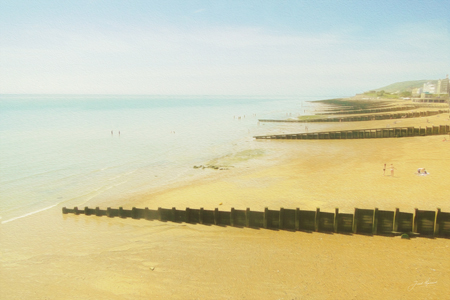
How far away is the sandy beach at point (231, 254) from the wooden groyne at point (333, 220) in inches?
18.8

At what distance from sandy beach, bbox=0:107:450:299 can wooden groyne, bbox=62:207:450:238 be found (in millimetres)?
479

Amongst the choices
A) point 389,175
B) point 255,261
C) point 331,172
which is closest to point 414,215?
point 255,261

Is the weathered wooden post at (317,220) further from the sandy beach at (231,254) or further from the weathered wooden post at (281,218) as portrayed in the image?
the weathered wooden post at (281,218)

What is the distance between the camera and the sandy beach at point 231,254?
11578 mm

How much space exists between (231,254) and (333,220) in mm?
5630

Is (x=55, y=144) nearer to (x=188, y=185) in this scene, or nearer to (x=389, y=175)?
(x=188, y=185)

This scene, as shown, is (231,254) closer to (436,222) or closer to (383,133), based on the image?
(436,222)

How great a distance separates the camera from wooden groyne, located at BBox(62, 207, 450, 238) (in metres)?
14.5

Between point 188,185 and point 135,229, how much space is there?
983cm

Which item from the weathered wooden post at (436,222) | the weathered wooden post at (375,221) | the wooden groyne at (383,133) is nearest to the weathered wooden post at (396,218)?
the weathered wooden post at (375,221)

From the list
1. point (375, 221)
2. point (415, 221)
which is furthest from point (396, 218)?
point (375, 221)

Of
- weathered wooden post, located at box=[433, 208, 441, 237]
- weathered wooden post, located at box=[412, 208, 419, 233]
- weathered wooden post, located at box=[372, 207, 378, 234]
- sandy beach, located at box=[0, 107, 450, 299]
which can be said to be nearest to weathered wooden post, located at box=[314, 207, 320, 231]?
sandy beach, located at box=[0, 107, 450, 299]

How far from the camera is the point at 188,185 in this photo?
1053 inches

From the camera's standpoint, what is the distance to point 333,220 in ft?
50.8
